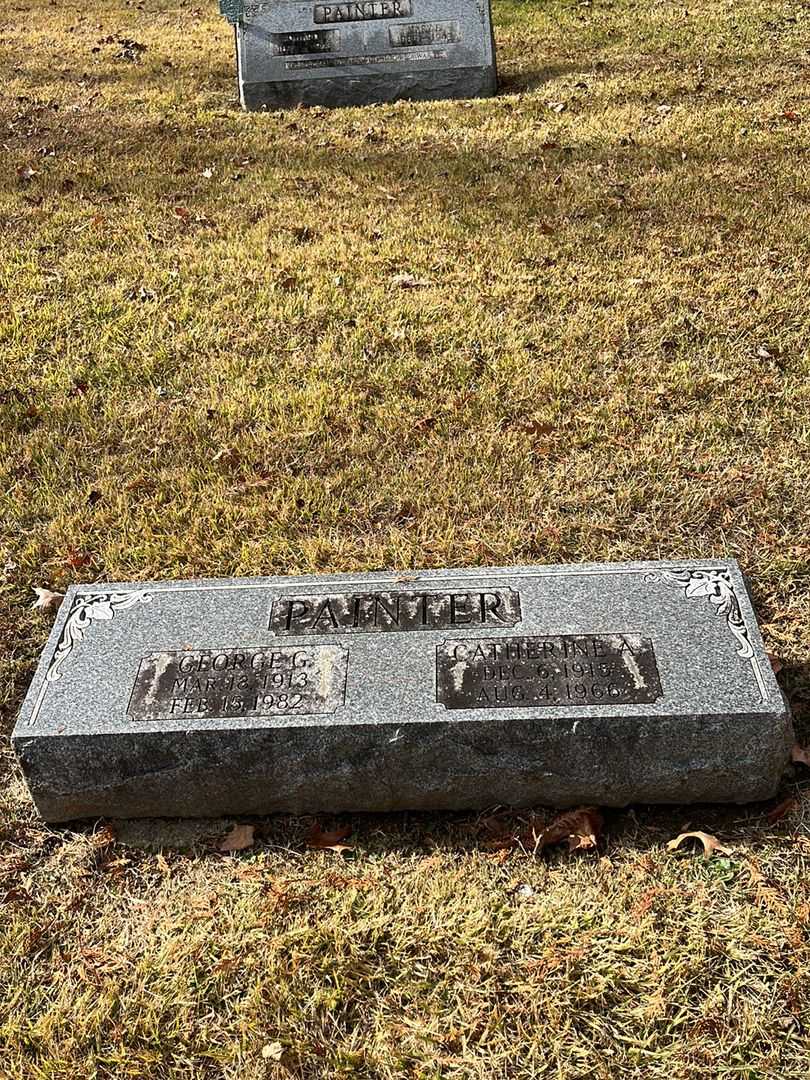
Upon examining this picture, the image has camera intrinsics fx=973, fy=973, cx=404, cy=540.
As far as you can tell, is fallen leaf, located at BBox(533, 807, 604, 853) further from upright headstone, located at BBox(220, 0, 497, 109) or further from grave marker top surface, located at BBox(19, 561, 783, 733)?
upright headstone, located at BBox(220, 0, 497, 109)

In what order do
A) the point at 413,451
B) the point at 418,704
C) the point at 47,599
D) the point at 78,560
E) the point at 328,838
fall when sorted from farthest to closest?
the point at 413,451 → the point at 78,560 → the point at 47,599 → the point at 328,838 → the point at 418,704

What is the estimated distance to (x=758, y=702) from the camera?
9.41 feet

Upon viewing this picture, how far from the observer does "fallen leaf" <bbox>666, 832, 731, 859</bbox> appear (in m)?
2.94

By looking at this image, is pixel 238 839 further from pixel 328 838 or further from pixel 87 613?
pixel 87 613

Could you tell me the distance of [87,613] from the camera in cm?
342

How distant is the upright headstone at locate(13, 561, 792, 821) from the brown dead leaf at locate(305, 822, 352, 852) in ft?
0.23

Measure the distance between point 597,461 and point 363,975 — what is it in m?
2.66

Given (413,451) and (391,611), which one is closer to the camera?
(391,611)

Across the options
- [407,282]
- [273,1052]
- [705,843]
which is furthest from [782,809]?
[407,282]

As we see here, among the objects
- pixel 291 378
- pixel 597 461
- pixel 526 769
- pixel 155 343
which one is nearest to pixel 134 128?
pixel 155 343

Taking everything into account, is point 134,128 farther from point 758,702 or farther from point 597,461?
point 758,702

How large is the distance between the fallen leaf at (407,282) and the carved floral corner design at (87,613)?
132 inches

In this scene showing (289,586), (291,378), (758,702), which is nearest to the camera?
(758,702)

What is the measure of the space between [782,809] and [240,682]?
1.75 metres
